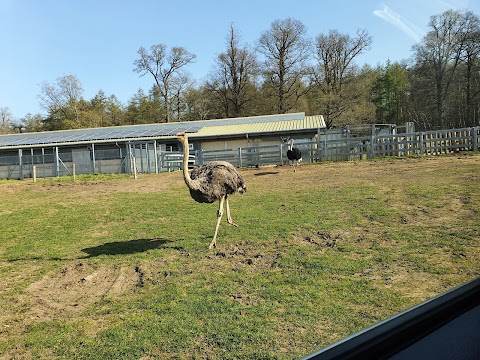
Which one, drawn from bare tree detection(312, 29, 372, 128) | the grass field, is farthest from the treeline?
the grass field

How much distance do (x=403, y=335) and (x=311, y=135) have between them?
28533 millimetres

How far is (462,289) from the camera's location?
5.00 ft

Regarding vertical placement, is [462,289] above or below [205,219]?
above

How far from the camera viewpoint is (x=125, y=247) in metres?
7.73

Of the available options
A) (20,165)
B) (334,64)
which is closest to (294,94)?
(334,64)

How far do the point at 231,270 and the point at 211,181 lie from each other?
6.78 ft

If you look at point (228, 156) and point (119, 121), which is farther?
point (119, 121)

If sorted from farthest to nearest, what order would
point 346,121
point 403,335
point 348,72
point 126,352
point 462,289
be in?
point 348,72 < point 346,121 < point 126,352 < point 462,289 < point 403,335

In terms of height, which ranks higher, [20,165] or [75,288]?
[20,165]

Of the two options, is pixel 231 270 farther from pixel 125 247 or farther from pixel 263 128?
pixel 263 128

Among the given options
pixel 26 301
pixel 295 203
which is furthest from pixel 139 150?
pixel 26 301

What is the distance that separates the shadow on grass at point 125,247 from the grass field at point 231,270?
4cm

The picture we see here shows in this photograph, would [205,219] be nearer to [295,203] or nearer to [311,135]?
[295,203]

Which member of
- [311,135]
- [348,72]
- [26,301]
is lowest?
[26,301]
